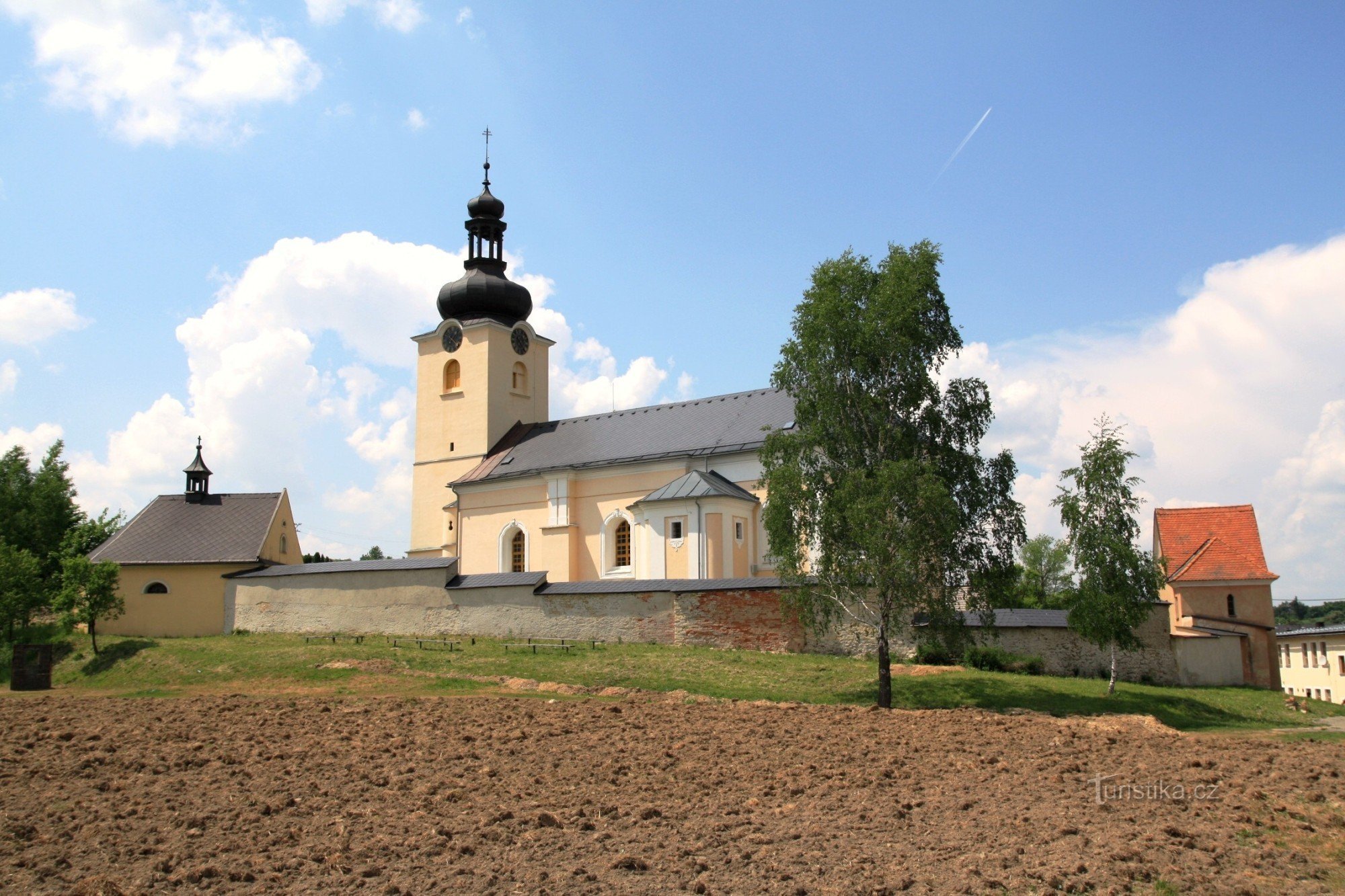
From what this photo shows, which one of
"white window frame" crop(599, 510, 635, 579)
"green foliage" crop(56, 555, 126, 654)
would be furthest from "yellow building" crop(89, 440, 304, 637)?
"white window frame" crop(599, 510, 635, 579)

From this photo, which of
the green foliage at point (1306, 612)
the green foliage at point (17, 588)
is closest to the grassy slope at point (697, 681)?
the green foliage at point (17, 588)

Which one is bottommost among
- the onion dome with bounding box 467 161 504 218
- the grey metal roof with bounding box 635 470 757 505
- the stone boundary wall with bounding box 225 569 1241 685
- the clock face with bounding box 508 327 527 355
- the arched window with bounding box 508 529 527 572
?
the stone boundary wall with bounding box 225 569 1241 685

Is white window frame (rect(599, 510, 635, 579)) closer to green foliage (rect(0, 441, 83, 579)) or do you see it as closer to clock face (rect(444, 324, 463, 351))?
clock face (rect(444, 324, 463, 351))

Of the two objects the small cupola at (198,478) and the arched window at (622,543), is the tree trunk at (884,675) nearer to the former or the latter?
the arched window at (622,543)

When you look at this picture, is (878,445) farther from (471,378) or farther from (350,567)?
(471,378)

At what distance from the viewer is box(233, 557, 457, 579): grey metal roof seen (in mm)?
30391

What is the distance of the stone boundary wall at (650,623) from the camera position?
25.2 meters

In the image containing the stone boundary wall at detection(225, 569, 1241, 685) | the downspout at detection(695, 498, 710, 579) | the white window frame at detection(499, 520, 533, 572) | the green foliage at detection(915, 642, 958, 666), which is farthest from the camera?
the white window frame at detection(499, 520, 533, 572)

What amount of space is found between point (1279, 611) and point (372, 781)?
153 m

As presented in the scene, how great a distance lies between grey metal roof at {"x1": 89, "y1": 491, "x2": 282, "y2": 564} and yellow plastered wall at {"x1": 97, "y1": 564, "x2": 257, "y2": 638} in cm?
32

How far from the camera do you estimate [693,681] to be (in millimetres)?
21406

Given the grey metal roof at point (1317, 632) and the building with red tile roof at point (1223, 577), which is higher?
the building with red tile roof at point (1223, 577)

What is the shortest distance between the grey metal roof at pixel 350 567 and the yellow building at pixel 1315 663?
99.3ft

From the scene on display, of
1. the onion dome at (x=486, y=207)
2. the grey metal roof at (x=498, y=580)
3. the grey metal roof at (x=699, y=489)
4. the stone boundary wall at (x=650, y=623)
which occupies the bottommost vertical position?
the stone boundary wall at (x=650, y=623)
